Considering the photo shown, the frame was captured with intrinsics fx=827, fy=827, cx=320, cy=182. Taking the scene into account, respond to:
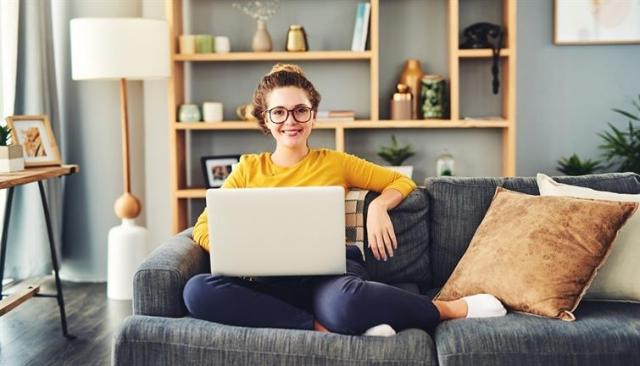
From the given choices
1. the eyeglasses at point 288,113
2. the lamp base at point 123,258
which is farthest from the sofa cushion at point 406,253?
the lamp base at point 123,258

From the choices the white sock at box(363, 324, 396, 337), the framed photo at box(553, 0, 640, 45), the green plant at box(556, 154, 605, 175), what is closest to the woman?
A: the white sock at box(363, 324, 396, 337)

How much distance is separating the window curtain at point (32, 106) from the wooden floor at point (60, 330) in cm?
19

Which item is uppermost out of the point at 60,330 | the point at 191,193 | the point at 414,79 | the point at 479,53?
the point at 479,53

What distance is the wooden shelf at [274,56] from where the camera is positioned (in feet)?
14.1

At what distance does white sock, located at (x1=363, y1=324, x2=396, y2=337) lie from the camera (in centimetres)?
216

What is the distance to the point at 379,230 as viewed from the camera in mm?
2584

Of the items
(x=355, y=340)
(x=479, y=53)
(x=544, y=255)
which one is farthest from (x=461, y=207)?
(x=479, y=53)

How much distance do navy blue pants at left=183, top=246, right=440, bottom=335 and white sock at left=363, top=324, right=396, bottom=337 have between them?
1 cm

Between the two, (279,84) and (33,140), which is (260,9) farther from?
(279,84)

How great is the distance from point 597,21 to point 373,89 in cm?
131

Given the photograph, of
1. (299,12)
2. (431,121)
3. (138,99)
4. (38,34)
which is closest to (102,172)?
(138,99)

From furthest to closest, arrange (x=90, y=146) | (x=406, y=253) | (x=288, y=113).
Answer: (x=90, y=146) → (x=406, y=253) → (x=288, y=113)

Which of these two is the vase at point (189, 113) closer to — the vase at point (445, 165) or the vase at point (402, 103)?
the vase at point (402, 103)

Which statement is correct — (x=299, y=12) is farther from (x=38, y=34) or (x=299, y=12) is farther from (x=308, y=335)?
(x=308, y=335)
